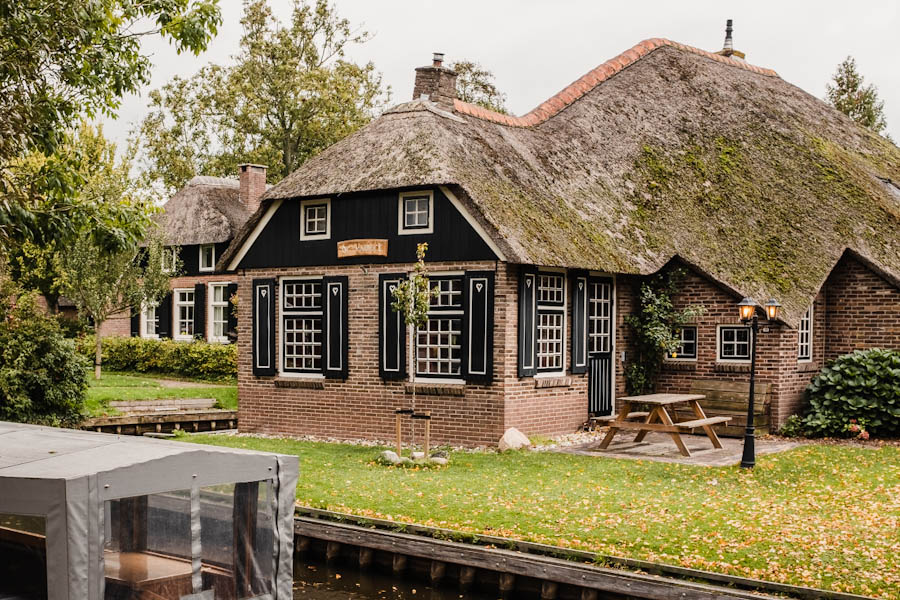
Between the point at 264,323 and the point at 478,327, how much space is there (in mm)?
4641

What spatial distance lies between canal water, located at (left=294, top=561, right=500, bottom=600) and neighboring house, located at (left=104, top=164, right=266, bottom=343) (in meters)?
20.6

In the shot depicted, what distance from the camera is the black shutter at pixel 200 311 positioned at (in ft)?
106

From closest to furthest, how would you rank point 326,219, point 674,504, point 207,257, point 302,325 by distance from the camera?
point 674,504 < point 326,219 < point 302,325 < point 207,257

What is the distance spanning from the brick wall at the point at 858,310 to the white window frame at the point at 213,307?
18.3 m

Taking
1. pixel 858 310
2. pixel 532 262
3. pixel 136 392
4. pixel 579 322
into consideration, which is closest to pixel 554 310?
pixel 579 322

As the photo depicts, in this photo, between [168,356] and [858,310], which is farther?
[168,356]

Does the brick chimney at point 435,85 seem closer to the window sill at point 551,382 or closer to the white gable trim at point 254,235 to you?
the white gable trim at point 254,235

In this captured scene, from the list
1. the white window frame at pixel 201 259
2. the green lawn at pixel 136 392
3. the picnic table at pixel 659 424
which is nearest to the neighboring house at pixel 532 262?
the picnic table at pixel 659 424

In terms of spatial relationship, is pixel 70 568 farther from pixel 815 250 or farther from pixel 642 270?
pixel 815 250

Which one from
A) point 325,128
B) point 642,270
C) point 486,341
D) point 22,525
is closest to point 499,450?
point 486,341

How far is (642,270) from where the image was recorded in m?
19.1

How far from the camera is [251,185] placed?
35219 mm

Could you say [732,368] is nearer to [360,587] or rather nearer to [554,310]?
[554,310]

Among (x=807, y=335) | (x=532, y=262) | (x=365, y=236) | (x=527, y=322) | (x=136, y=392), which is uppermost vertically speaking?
(x=365, y=236)
